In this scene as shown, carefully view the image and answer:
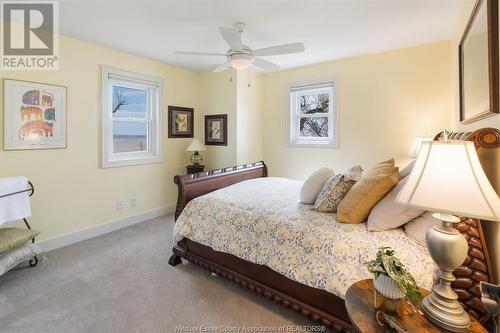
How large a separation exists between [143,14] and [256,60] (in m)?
1.20

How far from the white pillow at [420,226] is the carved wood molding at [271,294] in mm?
674

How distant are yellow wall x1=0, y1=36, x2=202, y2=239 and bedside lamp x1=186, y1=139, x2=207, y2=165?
656 mm

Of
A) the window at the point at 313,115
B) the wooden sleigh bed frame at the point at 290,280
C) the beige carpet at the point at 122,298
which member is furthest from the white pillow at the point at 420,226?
the window at the point at 313,115

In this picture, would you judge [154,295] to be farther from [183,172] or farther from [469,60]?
[469,60]

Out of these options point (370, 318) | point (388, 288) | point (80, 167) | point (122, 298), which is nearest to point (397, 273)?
point (388, 288)

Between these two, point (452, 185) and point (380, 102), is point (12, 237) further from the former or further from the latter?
point (380, 102)

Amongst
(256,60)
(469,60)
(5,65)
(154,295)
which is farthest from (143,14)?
(469,60)

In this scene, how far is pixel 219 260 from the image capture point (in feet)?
7.33

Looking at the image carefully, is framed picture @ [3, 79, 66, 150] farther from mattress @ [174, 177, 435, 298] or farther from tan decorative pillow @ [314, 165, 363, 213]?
tan decorative pillow @ [314, 165, 363, 213]

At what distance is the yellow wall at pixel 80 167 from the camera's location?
283cm

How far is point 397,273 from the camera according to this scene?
1000 millimetres

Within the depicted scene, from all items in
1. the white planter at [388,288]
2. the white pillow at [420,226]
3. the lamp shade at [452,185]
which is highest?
the lamp shade at [452,185]

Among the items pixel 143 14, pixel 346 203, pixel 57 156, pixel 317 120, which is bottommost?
pixel 346 203

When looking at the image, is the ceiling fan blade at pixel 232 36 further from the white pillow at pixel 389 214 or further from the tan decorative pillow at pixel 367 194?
the white pillow at pixel 389 214
